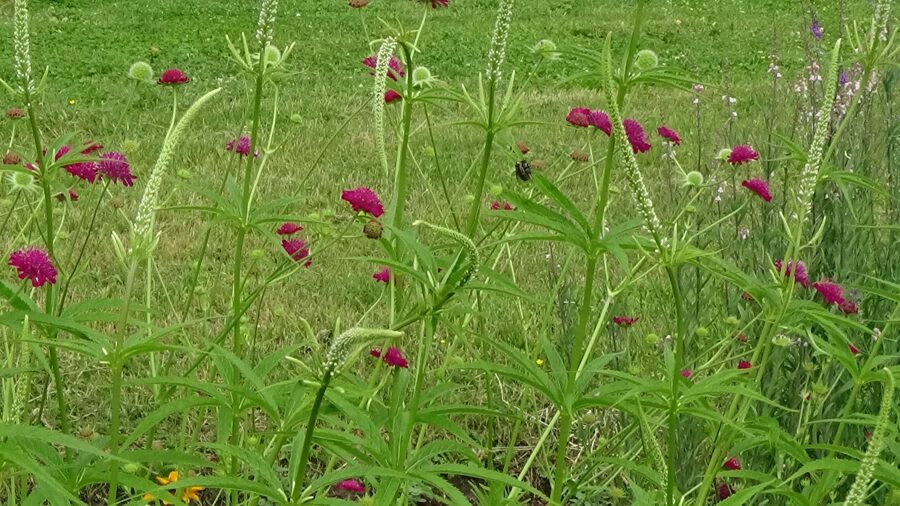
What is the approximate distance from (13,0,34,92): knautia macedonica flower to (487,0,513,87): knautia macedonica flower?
0.71 meters

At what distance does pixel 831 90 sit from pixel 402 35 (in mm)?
751

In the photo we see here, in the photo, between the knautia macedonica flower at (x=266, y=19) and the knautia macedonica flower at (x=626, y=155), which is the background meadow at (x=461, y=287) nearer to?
the knautia macedonica flower at (x=626, y=155)

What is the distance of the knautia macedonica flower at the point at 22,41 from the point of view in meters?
1.76

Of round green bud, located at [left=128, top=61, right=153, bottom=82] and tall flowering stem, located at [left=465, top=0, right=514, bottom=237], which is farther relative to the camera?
round green bud, located at [left=128, top=61, right=153, bottom=82]

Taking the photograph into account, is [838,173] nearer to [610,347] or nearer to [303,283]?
[610,347]

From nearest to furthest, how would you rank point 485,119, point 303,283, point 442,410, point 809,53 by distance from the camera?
point 442,410 → point 485,119 → point 809,53 → point 303,283

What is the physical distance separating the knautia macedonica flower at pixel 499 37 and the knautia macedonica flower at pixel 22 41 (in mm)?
710

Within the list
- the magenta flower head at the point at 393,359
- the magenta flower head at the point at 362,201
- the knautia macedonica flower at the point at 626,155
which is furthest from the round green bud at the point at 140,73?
the knautia macedonica flower at the point at 626,155

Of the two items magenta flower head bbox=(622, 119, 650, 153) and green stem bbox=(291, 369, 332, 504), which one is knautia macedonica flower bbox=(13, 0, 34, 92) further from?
magenta flower head bbox=(622, 119, 650, 153)

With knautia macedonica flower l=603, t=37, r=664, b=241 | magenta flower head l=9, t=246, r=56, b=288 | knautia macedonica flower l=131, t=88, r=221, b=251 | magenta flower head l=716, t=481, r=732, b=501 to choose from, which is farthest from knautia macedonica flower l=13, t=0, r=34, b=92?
magenta flower head l=716, t=481, r=732, b=501

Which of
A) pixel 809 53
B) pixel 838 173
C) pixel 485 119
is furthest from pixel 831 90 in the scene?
pixel 809 53

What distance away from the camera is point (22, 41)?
1.82 m

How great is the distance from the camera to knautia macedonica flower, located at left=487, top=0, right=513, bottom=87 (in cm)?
178

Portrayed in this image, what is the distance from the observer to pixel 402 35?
205 centimetres
